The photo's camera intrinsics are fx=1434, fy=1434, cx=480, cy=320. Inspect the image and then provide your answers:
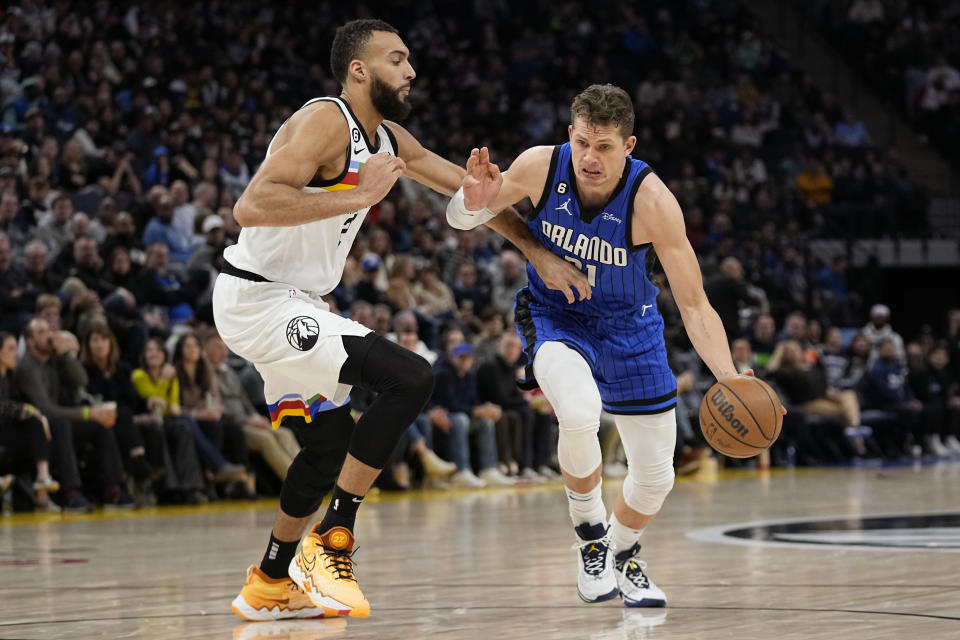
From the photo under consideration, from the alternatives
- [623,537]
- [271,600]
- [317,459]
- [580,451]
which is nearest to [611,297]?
[580,451]

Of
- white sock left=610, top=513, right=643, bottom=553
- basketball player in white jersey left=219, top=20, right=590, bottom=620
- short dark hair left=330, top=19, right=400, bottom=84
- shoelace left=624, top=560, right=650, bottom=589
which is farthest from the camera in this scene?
white sock left=610, top=513, right=643, bottom=553

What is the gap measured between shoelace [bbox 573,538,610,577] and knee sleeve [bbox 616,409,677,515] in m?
0.24

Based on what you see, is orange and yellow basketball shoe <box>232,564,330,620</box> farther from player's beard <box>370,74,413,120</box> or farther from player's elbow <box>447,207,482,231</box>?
player's beard <box>370,74,413,120</box>

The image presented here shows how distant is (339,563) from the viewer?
489 cm

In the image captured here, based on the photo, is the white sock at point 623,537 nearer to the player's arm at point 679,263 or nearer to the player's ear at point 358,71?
the player's arm at point 679,263

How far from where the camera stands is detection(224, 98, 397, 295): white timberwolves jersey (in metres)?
4.98

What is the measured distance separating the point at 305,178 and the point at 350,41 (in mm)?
590

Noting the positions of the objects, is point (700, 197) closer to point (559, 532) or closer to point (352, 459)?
point (559, 532)

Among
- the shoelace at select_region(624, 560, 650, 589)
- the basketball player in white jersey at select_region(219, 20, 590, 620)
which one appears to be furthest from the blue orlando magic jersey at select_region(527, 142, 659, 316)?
the shoelace at select_region(624, 560, 650, 589)

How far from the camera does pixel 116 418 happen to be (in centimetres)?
1052

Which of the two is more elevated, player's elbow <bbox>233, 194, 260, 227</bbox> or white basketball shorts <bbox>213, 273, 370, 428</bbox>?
player's elbow <bbox>233, 194, 260, 227</bbox>

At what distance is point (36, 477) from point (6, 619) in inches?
212

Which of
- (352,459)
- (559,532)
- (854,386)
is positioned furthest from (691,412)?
(352,459)

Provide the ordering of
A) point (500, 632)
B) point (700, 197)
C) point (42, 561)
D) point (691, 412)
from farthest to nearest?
point (700, 197) < point (691, 412) < point (42, 561) < point (500, 632)
